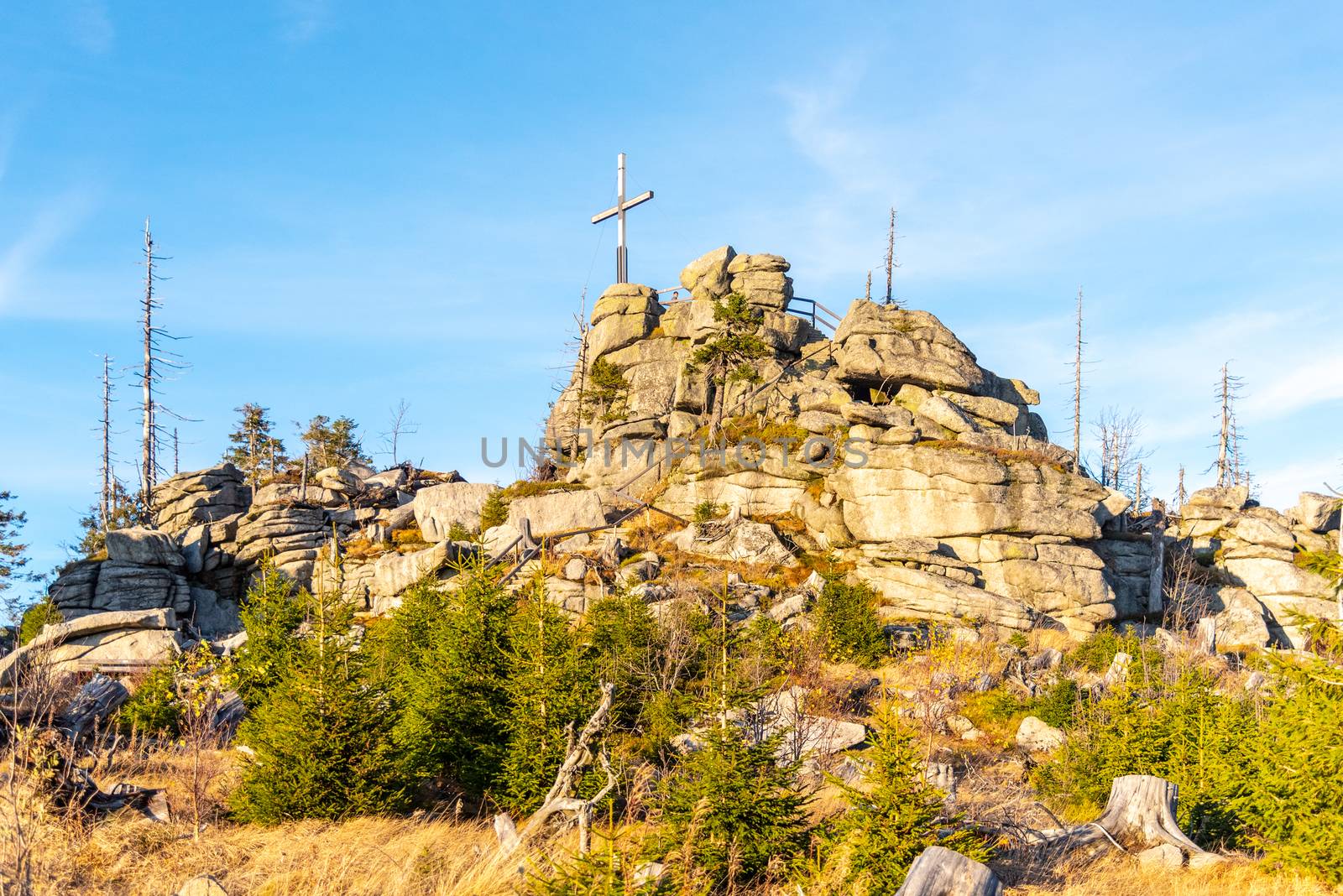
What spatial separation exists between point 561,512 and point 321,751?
2637 centimetres

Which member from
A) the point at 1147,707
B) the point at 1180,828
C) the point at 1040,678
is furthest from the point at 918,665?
the point at 1180,828

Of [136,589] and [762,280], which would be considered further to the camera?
[762,280]

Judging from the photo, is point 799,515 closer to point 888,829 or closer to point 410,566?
point 410,566

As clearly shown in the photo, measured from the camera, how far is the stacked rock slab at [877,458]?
33438 millimetres

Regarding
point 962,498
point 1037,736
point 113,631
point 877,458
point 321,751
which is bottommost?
point 1037,736

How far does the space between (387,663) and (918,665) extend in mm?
14735

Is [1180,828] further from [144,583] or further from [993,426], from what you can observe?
[144,583]

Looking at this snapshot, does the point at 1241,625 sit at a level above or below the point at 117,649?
above

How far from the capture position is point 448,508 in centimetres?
4162

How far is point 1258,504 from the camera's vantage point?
4450 centimetres

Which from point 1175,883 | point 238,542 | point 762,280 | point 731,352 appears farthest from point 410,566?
point 762,280

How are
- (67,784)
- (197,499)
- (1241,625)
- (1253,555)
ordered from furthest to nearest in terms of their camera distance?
(197,499) < (1253,555) < (1241,625) < (67,784)

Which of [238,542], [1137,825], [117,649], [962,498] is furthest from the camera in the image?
[238,542]

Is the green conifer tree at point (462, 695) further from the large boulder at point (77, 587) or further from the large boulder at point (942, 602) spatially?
Result: the large boulder at point (77, 587)
